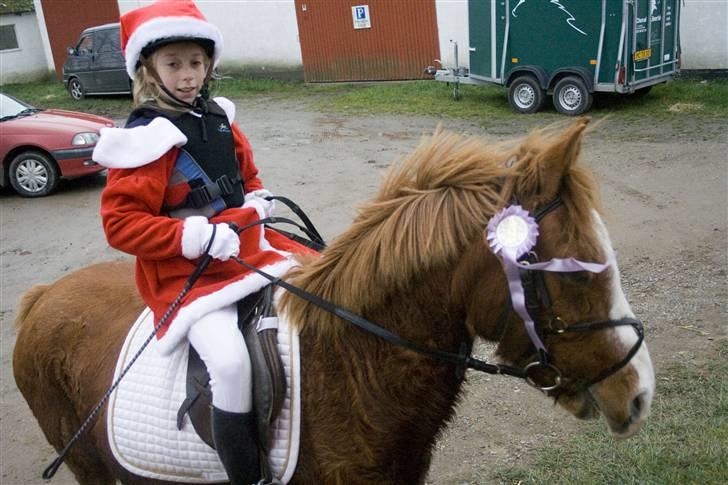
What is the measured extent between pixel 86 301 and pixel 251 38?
66.2 ft

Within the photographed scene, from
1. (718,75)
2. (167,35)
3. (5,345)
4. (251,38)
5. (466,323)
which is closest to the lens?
(466,323)

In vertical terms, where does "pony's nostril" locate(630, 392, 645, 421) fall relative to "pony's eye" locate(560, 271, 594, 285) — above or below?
below

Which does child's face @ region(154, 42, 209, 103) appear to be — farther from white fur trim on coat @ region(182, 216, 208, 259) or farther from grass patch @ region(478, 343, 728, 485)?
grass patch @ region(478, 343, 728, 485)

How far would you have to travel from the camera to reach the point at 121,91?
67.2 ft

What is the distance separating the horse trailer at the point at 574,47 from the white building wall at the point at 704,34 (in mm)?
1655

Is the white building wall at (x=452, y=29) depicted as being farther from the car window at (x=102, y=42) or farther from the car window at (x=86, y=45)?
the car window at (x=86, y=45)

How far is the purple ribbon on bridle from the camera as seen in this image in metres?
1.88

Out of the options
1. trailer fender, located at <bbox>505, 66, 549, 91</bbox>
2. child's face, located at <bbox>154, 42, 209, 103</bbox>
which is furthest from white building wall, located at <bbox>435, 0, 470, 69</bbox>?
child's face, located at <bbox>154, 42, 209, 103</bbox>

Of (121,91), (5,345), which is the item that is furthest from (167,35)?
(121,91)

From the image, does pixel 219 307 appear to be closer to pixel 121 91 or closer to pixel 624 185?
pixel 624 185

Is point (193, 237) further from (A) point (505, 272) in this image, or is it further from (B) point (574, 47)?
(B) point (574, 47)

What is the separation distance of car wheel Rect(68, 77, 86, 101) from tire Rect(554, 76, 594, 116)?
568 inches

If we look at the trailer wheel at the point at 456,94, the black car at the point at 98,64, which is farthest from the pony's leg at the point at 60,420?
the black car at the point at 98,64

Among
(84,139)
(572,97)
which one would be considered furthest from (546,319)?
(572,97)
